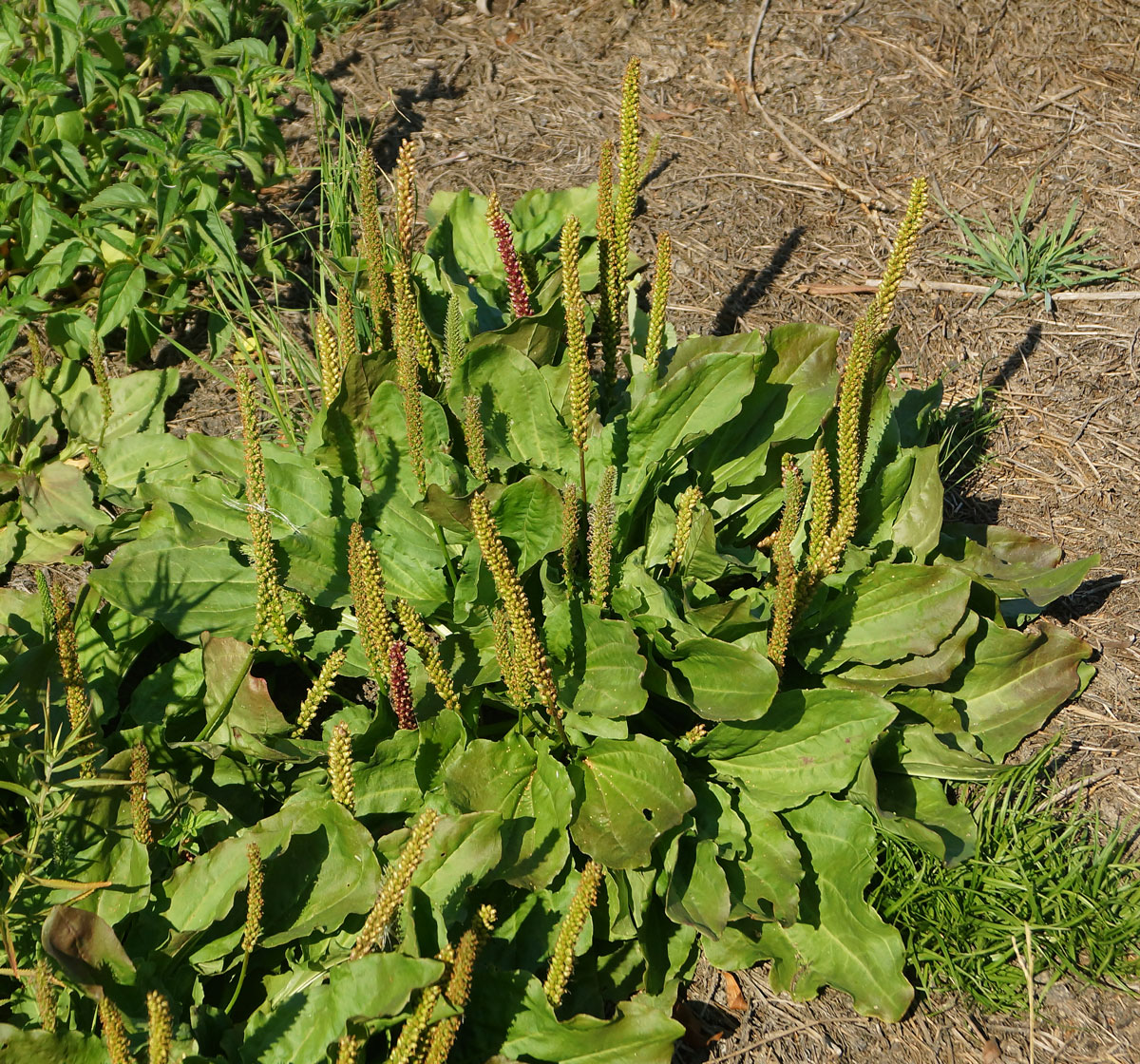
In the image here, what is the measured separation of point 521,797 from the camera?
9.64ft

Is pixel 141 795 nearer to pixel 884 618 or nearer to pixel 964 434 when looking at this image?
pixel 884 618

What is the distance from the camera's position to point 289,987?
2580 mm

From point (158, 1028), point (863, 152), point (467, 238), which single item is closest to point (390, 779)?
point (158, 1028)

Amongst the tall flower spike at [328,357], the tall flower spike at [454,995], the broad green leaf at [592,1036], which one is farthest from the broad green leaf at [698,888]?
the tall flower spike at [328,357]

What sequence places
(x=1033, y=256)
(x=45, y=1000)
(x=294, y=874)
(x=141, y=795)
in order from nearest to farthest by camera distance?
1. (x=45, y=1000)
2. (x=141, y=795)
3. (x=294, y=874)
4. (x=1033, y=256)

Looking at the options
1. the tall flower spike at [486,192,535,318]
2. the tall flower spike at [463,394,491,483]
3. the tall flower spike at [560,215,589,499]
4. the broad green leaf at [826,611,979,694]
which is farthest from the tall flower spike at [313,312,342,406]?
the broad green leaf at [826,611,979,694]

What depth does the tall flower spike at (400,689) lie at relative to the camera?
2596 mm

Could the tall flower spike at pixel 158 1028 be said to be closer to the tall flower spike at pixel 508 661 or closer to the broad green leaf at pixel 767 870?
the tall flower spike at pixel 508 661

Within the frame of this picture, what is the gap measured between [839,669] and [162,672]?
198 cm

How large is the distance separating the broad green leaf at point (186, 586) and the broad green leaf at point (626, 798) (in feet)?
3.57

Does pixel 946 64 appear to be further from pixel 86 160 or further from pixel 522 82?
pixel 86 160

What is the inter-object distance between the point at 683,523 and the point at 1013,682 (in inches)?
44.9

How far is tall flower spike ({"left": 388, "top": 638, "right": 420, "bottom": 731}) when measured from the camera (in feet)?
8.52

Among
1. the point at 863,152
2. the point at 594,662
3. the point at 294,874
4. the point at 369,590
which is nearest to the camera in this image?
the point at 369,590
